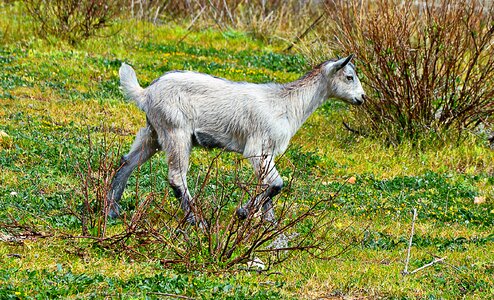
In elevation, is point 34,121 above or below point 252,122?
below

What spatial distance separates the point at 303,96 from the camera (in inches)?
343

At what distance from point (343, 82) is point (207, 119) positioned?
1.53m

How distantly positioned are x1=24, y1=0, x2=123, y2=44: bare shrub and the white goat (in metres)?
7.90

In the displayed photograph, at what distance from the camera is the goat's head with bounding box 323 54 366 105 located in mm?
8797

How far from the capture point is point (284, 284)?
6602mm

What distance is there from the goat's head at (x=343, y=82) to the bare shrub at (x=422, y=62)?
262 cm

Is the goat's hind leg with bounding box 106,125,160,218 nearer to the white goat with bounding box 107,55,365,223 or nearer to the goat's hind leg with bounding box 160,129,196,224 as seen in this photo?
the white goat with bounding box 107,55,365,223

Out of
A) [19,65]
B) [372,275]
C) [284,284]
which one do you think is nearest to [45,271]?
[284,284]

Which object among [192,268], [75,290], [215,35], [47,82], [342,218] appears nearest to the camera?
[75,290]

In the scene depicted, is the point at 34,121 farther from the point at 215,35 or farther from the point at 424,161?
the point at 215,35

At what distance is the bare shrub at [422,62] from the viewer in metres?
11.3

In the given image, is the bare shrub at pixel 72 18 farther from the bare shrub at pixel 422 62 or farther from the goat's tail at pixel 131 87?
the goat's tail at pixel 131 87

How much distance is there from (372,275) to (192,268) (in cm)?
146

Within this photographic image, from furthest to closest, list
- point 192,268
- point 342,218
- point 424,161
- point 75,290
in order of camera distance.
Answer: point 424,161 → point 342,218 → point 192,268 → point 75,290
